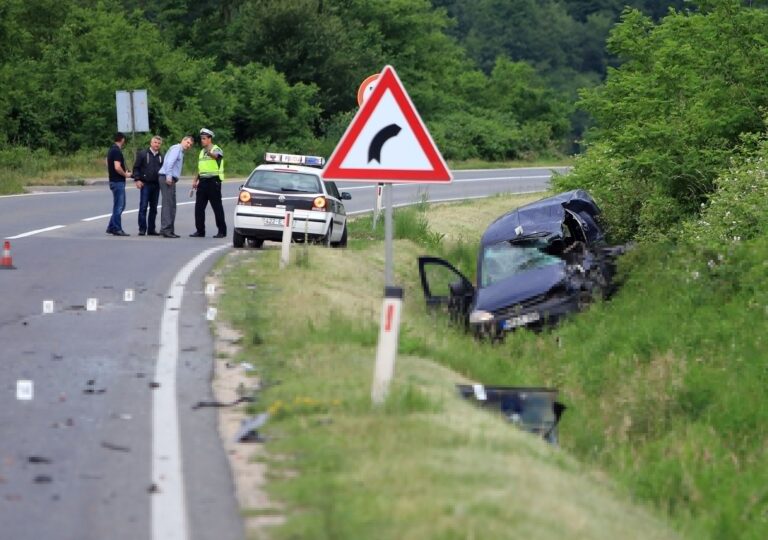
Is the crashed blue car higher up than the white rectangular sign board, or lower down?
lower down

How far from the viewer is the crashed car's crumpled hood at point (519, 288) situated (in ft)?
52.3

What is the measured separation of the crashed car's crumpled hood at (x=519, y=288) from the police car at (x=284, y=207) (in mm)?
6063

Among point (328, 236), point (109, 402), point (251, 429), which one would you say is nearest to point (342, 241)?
point (328, 236)

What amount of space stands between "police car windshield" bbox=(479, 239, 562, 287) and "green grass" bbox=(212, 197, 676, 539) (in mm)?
2401

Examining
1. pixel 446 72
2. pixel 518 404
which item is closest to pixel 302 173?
pixel 518 404

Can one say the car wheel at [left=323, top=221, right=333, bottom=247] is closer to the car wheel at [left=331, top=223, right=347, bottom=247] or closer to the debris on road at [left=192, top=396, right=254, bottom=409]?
the car wheel at [left=331, top=223, right=347, bottom=247]

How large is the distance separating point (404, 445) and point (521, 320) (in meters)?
8.11

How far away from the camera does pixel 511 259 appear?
17141 mm

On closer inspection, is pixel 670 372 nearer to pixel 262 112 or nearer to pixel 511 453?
pixel 511 453

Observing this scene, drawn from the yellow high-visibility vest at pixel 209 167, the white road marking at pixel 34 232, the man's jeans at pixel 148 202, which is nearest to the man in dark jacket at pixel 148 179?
the man's jeans at pixel 148 202

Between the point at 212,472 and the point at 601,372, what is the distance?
757 cm

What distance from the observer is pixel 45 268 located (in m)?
17.9

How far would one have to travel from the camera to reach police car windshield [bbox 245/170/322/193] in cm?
2291

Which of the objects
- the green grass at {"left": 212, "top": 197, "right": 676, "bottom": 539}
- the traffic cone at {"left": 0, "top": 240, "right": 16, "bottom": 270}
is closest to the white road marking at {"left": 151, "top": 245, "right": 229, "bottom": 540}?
the green grass at {"left": 212, "top": 197, "right": 676, "bottom": 539}
